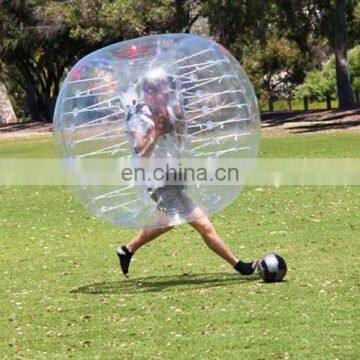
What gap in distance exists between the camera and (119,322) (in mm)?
8008

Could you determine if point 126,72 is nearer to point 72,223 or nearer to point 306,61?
point 72,223

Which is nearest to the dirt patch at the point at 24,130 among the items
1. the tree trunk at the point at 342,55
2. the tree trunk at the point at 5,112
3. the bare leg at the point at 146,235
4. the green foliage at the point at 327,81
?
the tree trunk at the point at 5,112

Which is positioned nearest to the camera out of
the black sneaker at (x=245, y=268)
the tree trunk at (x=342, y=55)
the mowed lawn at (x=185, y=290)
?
the mowed lawn at (x=185, y=290)

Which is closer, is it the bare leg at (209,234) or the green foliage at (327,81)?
the bare leg at (209,234)

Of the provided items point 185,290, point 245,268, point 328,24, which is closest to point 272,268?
point 245,268

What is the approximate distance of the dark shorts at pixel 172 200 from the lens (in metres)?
9.00

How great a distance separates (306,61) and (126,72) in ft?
198

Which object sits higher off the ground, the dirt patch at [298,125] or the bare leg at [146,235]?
the bare leg at [146,235]

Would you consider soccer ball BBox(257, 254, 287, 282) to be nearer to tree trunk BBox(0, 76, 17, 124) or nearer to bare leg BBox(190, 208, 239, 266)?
bare leg BBox(190, 208, 239, 266)

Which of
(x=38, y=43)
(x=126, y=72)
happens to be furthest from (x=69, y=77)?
(x=38, y=43)

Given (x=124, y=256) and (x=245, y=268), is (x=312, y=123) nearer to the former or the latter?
(x=124, y=256)

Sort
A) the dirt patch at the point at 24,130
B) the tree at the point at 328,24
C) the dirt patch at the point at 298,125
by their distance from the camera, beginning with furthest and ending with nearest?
the dirt patch at the point at 24,130 → the tree at the point at 328,24 → the dirt patch at the point at 298,125

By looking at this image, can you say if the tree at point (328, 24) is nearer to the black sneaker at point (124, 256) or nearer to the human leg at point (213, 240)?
the black sneaker at point (124, 256)

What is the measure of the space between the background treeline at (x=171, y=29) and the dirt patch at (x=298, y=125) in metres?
2.43
